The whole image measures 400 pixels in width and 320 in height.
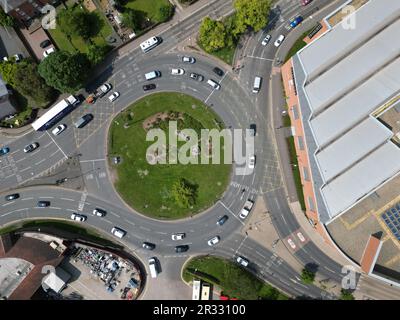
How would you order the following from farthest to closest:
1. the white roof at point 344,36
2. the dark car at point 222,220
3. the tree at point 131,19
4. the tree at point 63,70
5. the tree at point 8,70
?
the tree at point 131,19
the dark car at point 222,220
the tree at point 8,70
the tree at point 63,70
the white roof at point 344,36

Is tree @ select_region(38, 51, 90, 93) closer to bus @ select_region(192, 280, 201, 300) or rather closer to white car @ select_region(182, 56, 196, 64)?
white car @ select_region(182, 56, 196, 64)

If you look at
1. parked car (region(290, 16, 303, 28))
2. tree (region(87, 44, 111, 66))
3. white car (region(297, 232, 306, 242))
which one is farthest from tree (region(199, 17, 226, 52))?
white car (region(297, 232, 306, 242))

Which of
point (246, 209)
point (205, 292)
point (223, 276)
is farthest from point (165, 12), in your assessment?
point (205, 292)

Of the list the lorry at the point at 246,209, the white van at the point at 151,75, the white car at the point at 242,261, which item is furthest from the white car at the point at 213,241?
the white van at the point at 151,75

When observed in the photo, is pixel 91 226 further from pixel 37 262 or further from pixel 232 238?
pixel 232 238

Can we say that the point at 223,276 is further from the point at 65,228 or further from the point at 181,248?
the point at 65,228

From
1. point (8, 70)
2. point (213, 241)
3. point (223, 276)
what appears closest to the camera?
point (8, 70)

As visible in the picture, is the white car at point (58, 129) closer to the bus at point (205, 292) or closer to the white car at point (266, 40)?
the bus at point (205, 292)
